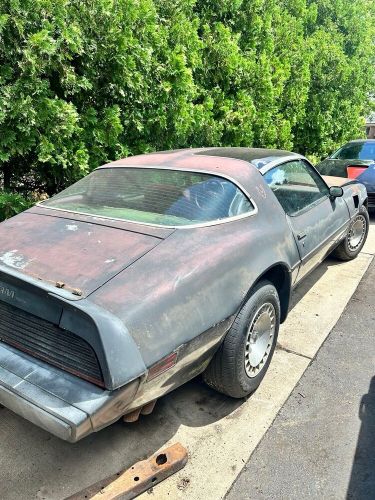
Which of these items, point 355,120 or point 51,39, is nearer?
point 51,39

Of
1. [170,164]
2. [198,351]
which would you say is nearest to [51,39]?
[170,164]

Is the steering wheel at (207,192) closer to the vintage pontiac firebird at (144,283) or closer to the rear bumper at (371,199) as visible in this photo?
the vintage pontiac firebird at (144,283)

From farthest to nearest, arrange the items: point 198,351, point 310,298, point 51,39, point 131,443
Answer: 1. point 310,298
2. point 51,39
3. point 131,443
4. point 198,351

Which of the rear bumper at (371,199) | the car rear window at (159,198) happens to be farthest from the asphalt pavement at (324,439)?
the rear bumper at (371,199)

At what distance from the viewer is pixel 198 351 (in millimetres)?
2090

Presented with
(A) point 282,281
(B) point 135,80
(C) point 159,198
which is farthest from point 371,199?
(C) point 159,198

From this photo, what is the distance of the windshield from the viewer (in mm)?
7801

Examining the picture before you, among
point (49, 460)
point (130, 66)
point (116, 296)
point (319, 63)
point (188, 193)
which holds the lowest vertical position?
point (49, 460)

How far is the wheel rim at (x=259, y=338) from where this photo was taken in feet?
8.34

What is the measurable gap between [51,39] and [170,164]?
1732 mm

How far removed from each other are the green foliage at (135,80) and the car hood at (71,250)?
61.0 inches

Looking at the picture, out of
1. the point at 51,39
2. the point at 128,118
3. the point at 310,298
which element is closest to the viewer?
the point at 51,39

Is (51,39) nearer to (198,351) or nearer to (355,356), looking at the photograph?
(198,351)

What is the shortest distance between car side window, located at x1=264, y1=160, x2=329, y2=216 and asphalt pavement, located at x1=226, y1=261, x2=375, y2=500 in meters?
1.21
